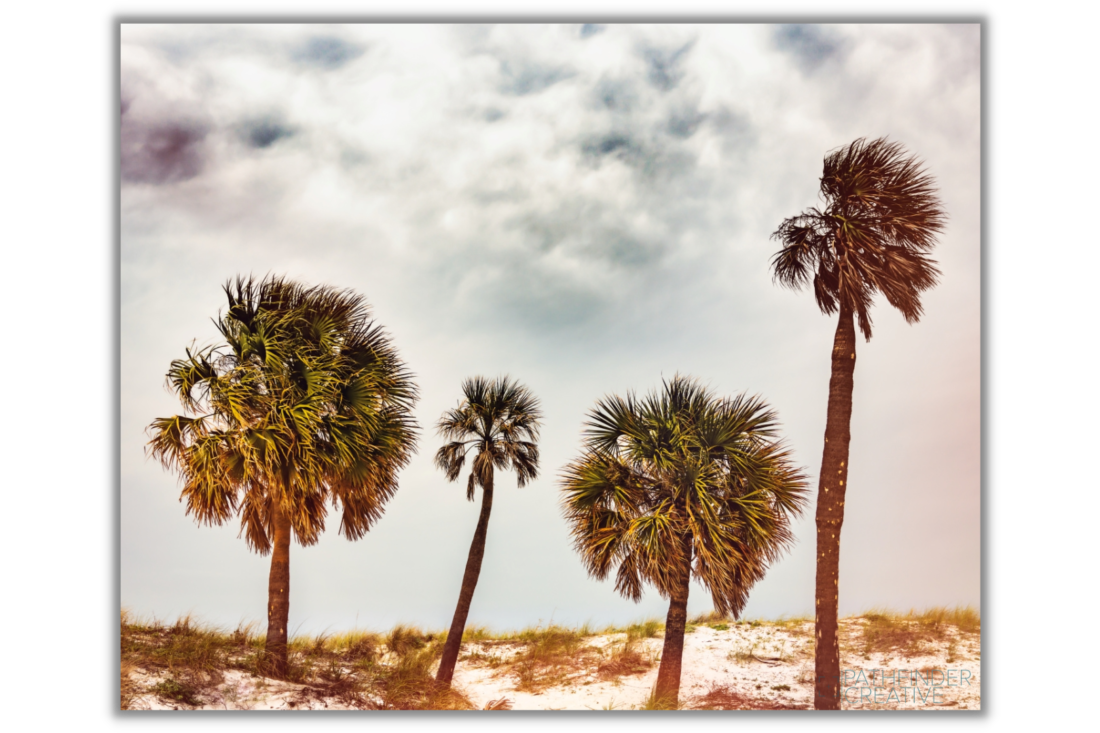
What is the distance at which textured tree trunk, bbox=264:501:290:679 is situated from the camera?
51.3 feet

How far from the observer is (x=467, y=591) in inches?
714

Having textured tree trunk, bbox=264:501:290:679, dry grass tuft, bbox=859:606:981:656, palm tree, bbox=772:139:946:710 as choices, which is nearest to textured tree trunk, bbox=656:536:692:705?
palm tree, bbox=772:139:946:710

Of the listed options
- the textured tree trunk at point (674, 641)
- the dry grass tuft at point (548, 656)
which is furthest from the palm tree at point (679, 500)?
the dry grass tuft at point (548, 656)

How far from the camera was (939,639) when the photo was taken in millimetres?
19000

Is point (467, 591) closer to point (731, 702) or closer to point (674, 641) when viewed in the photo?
point (674, 641)

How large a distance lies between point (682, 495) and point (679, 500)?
0.16 metres

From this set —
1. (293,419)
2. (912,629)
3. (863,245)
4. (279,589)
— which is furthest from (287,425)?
(912,629)

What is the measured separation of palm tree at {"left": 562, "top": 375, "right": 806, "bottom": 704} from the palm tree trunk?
5.54 feet

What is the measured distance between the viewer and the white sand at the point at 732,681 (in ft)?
45.2

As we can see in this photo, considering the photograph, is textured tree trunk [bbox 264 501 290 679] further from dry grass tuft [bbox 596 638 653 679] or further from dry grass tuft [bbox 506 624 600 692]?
dry grass tuft [bbox 596 638 653 679]

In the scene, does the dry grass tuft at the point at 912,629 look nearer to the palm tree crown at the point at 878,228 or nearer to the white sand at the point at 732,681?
the white sand at the point at 732,681

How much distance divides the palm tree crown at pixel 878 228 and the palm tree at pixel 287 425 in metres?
11.3
